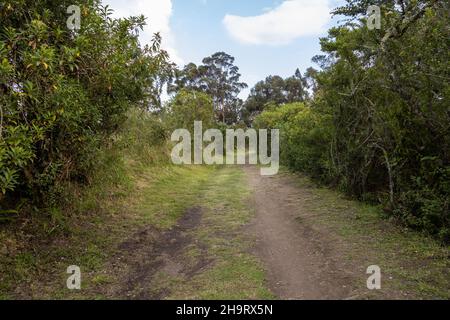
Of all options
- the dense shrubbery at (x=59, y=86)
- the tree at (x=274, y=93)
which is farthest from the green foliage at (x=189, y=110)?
the tree at (x=274, y=93)

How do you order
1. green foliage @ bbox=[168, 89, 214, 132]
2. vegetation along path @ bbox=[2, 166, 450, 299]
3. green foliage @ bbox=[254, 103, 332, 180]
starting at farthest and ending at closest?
green foliage @ bbox=[168, 89, 214, 132] < green foliage @ bbox=[254, 103, 332, 180] < vegetation along path @ bbox=[2, 166, 450, 299]

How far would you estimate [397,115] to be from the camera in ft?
27.1

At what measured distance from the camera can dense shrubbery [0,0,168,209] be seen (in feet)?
16.1

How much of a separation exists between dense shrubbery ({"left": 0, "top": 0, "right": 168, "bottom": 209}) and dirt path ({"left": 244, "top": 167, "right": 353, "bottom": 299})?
387 cm

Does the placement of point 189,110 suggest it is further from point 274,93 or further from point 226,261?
point 274,93

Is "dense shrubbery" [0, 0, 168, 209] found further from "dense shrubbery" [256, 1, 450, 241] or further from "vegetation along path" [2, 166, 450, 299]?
"dense shrubbery" [256, 1, 450, 241]

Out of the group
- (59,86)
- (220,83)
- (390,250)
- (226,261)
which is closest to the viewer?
(59,86)

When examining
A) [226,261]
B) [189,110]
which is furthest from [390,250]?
[189,110]

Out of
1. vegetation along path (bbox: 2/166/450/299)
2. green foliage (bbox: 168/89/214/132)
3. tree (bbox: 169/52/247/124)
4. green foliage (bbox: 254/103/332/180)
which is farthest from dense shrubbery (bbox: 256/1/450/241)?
tree (bbox: 169/52/247/124)

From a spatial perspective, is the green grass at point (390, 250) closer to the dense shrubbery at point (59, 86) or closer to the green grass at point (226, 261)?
the green grass at point (226, 261)

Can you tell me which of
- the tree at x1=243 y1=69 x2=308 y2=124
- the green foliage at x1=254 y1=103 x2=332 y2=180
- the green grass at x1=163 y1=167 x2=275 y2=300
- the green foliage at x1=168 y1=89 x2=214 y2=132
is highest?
the tree at x1=243 y1=69 x2=308 y2=124

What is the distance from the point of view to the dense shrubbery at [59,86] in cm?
490

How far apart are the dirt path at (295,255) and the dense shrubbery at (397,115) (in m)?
1.97

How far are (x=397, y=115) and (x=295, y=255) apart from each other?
405 centimetres
